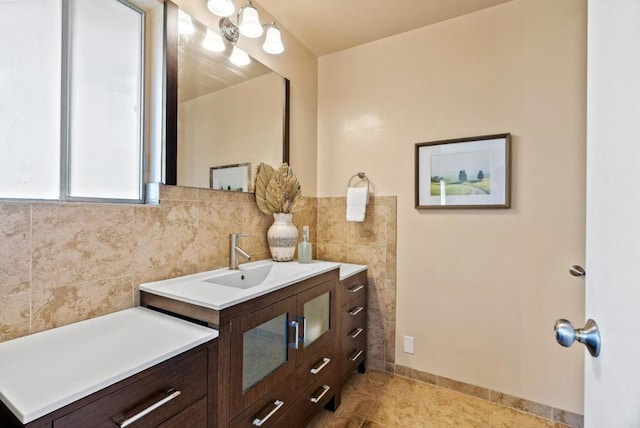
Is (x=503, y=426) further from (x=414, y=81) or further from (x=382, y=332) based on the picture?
(x=414, y=81)

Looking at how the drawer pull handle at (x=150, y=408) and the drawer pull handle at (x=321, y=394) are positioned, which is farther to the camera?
the drawer pull handle at (x=321, y=394)

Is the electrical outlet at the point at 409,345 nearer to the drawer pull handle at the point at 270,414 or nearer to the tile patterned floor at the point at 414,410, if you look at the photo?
the tile patterned floor at the point at 414,410

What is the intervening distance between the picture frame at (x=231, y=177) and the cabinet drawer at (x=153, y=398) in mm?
956

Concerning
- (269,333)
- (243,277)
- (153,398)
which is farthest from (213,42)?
(153,398)

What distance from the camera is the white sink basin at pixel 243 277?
152cm

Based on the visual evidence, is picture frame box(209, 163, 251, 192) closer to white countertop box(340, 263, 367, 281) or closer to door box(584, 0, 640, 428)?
white countertop box(340, 263, 367, 281)

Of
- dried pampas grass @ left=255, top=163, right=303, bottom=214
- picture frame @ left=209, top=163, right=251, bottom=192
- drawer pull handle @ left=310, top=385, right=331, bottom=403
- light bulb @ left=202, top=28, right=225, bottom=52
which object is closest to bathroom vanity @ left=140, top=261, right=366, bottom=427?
drawer pull handle @ left=310, top=385, right=331, bottom=403

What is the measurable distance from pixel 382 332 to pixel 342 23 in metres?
2.25

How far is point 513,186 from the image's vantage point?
1.80 metres

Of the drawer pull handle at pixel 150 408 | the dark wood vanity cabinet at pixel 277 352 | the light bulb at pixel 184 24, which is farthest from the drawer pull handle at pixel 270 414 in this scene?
the light bulb at pixel 184 24

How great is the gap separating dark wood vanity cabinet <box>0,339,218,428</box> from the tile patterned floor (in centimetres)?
98

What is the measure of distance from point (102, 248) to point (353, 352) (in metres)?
1.61

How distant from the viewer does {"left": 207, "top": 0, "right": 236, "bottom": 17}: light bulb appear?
154 centimetres

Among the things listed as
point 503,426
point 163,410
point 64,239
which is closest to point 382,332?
point 503,426
